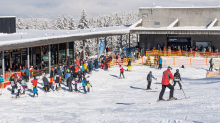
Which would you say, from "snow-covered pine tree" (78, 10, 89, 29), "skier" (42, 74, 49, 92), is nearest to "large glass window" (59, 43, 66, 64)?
"skier" (42, 74, 49, 92)

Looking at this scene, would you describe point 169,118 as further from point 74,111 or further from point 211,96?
point 74,111

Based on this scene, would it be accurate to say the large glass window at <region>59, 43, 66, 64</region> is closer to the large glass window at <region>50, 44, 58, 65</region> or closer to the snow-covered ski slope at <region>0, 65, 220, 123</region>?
the large glass window at <region>50, 44, 58, 65</region>

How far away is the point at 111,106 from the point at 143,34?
29.5 metres

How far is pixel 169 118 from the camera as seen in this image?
962 centimetres

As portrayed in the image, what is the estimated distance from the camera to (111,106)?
13922 millimetres

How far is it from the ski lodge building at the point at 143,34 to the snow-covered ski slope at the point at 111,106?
4102mm

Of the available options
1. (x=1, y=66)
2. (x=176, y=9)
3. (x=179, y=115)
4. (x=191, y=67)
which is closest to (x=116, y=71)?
(x=191, y=67)

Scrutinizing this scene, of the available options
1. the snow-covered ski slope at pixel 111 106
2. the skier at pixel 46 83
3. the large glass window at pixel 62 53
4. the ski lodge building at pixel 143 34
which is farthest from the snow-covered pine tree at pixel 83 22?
the skier at pixel 46 83

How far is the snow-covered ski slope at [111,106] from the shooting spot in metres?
10.1

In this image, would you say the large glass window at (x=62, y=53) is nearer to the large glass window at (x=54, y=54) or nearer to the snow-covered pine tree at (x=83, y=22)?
the large glass window at (x=54, y=54)

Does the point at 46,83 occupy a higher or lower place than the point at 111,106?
higher

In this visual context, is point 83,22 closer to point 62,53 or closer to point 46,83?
point 62,53

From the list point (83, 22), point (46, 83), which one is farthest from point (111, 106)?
point (83, 22)

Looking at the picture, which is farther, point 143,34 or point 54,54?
point 143,34
